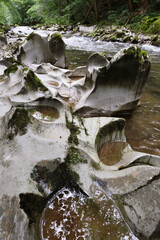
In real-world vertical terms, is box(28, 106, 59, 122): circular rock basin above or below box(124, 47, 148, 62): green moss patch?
below

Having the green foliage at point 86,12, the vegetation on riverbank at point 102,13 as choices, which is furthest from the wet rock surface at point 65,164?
the green foliage at point 86,12

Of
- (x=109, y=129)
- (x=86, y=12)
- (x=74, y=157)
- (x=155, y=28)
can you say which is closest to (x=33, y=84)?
(x=109, y=129)

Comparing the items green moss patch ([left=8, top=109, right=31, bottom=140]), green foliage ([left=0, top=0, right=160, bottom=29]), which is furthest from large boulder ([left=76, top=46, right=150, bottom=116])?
green foliage ([left=0, top=0, right=160, bottom=29])

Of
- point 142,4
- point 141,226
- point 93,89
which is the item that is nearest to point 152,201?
point 141,226

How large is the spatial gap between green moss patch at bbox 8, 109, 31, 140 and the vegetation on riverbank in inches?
557

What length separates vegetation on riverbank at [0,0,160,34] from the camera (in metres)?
17.0

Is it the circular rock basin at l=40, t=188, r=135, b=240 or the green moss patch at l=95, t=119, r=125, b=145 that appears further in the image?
the green moss patch at l=95, t=119, r=125, b=145

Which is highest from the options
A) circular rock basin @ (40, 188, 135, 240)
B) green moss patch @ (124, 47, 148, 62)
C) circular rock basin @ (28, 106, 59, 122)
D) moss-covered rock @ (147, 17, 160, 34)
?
green moss patch @ (124, 47, 148, 62)

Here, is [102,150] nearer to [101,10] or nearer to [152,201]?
[152,201]

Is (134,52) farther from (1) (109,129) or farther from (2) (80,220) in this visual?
(2) (80,220)

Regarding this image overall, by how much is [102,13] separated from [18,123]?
26.9 metres

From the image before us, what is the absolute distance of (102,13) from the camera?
2392 centimetres

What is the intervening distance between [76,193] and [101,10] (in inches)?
1121

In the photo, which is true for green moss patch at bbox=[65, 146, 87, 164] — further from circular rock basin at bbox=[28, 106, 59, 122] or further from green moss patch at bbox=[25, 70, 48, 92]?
green moss patch at bbox=[25, 70, 48, 92]
